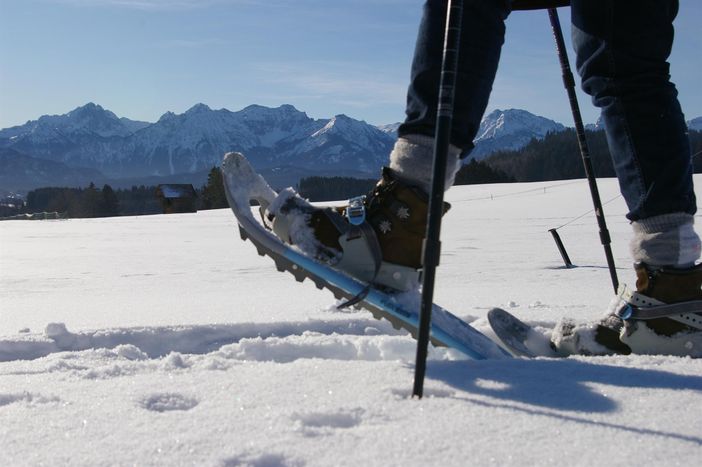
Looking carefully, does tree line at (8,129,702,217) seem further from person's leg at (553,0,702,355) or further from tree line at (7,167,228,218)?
person's leg at (553,0,702,355)

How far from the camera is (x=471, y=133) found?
141 cm

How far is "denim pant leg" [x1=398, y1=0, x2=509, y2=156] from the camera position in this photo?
4.39 feet

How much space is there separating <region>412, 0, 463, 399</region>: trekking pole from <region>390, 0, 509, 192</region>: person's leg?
10.9 inches

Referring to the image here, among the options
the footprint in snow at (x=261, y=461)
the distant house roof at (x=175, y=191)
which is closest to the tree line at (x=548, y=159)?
the distant house roof at (x=175, y=191)

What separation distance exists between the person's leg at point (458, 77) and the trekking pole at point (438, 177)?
28cm

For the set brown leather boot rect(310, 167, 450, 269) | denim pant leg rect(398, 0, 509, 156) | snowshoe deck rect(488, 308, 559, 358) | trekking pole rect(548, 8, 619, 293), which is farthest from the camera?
trekking pole rect(548, 8, 619, 293)

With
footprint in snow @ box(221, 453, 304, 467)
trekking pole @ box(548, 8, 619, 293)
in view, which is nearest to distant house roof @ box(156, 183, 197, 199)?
trekking pole @ box(548, 8, 619, 293)

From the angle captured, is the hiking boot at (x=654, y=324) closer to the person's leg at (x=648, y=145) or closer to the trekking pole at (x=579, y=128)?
the person's leg at (x=648, y=145)

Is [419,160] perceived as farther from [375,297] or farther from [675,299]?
[675,299]

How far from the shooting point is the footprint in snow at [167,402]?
105cm

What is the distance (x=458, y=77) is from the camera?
4.43 ft

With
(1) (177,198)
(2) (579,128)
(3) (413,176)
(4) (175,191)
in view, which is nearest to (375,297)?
(3) (413,176)

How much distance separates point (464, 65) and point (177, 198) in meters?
63.9

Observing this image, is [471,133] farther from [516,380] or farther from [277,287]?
[277,287]
